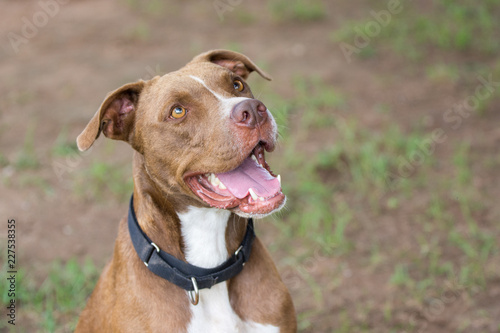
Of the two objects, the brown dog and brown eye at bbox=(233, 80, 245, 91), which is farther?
brown eye at bbox=(233, 80, 245, 91)

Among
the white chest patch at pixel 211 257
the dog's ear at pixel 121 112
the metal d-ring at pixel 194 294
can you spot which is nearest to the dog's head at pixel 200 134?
the dog's ear at pixel 121 112

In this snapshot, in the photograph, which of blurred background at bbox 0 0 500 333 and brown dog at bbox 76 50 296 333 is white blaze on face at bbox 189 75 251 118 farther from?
blurred background at bbox 0 0 500 333

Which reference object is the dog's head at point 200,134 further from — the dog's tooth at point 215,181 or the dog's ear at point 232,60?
the dog's ear at point 232,60

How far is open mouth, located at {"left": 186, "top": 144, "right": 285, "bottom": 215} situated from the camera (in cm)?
302

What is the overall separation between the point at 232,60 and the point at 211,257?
133cm

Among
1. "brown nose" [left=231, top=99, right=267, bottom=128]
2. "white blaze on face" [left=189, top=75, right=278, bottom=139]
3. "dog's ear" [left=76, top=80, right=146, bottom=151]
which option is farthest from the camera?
"dog's ear" [left=76, top=80, right=146, bottom=151]

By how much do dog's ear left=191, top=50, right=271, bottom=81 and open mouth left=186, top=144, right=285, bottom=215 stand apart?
0.75 m

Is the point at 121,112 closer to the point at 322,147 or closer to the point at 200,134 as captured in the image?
the point at 200,134

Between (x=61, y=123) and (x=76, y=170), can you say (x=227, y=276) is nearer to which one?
(x=76, y=170)

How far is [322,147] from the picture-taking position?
6.74 metres

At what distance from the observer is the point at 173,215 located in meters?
3.28

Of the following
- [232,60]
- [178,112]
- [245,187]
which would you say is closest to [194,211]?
[245,187]

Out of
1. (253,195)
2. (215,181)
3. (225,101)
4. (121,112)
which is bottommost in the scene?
(121,112)

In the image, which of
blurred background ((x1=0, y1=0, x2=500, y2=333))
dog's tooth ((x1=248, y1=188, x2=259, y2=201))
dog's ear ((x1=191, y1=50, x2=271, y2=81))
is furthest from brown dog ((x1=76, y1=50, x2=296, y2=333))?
blurred background ((x1=0, y1=0, x2=500, y2=333))
